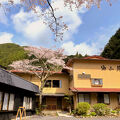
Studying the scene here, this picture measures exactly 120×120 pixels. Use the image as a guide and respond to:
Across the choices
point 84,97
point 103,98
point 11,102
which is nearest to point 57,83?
point 84,97

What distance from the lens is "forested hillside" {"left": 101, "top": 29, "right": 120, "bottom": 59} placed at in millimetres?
27406

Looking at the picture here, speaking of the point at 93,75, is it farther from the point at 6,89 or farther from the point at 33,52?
the point at 6,89

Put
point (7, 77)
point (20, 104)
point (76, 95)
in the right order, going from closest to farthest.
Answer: point (7, 77), point (20, 104), point (76, 95)

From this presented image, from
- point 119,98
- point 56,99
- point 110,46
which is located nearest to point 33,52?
point 56,99

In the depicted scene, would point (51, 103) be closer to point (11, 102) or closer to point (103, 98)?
point (103, 98)

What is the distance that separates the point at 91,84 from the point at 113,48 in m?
17.4

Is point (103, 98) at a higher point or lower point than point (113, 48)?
lower

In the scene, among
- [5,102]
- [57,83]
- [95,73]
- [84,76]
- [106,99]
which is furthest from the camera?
[57,83]

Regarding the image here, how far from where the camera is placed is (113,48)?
29453 mm

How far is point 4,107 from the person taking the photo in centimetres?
777

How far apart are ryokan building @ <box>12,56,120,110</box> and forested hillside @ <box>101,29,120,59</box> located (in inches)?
476

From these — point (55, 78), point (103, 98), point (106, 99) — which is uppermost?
point (55, 78)

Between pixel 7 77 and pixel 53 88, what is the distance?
35.8 feet

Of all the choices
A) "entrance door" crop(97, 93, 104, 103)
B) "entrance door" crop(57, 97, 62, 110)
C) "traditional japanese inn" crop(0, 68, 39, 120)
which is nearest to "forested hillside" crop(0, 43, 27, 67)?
"entrance door" crop(57, 97, 62, 110)
